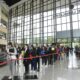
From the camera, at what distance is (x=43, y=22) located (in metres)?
37.8

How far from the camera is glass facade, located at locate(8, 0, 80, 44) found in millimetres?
33403

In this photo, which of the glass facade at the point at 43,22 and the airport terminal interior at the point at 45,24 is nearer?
the airport terminal interior at the point at 45,24

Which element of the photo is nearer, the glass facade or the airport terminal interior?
the airport terminal interior

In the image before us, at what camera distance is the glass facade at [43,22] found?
33.4 meters

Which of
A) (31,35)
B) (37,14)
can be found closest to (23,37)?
(31,35)

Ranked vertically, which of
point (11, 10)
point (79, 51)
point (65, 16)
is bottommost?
point (79, 51)

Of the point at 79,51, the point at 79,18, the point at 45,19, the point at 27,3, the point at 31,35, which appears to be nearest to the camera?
the point at 79,51

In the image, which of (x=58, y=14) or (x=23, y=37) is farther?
(x=23, y=37)

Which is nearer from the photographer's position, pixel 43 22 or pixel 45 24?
pixel 45 24

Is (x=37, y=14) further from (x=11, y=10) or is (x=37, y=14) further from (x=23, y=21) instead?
(x=11, y=10)

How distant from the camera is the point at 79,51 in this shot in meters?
27.6

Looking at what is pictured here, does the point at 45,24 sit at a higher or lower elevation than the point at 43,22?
lower

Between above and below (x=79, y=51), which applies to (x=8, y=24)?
above

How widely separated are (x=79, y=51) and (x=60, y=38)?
8006 mm
